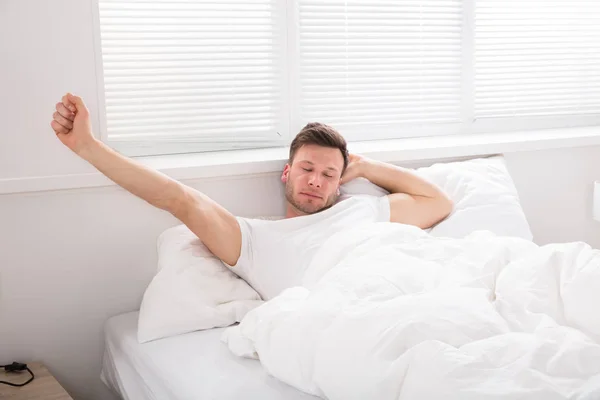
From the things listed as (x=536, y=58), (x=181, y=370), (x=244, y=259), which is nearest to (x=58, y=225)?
(x=244, y=259)

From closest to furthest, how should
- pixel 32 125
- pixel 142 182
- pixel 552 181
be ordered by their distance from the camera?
pixel 142 182, pixel 32 125, pixel 552 181

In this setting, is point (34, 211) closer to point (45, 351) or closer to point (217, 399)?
point (45, 351)

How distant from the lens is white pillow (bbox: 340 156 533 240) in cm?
250

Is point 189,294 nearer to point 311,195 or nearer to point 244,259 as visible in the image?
point 244,259

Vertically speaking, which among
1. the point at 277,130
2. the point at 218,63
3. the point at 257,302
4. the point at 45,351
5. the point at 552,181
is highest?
the point at 218,63

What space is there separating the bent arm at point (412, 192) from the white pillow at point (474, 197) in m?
0.03

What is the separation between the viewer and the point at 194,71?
250cm

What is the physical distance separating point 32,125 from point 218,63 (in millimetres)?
669

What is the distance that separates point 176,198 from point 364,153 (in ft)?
2.62

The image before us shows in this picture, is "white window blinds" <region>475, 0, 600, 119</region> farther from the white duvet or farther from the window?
the white duvet

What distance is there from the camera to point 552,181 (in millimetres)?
3000

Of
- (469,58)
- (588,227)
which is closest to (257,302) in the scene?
(469,58)

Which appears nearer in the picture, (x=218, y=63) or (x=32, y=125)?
(x=32, y=125)

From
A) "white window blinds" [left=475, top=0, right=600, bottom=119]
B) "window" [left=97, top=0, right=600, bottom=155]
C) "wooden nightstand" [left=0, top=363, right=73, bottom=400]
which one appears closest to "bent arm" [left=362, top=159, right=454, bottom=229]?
"window" [left=97, top=0, right=600, bottom=155]
